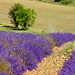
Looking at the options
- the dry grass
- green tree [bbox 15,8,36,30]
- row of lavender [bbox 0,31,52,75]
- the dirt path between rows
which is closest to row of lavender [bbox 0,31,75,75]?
row of lavender [bbox 0,31,52,75]

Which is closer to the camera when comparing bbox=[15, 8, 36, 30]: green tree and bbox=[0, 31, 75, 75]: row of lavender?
bbox=[0, 31, 75, 75]: row of lavender

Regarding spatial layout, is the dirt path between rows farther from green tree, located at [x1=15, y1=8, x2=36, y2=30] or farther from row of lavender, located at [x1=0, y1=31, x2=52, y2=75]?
green tree, located at [x1=15, y1=8, x2=36, y2=30]

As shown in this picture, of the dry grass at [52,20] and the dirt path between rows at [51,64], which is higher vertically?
the dirt path between rows at [51,64]

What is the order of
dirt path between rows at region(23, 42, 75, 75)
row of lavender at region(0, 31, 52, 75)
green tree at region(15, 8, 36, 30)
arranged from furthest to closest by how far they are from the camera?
green tree at region(15, 8, 36, 30)
dirt path between rows at region(23, 42, 75, 75)
row of lavender at region(0, 31, 52, 75)

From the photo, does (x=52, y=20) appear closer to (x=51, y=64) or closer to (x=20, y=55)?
(x=51, y=64)

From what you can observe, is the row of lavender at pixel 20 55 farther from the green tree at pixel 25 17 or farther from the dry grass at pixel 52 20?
the green tree at pixel 25 17

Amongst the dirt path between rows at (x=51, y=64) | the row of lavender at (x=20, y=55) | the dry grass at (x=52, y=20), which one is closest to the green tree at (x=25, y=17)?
the dry grass at (x=52, y=20)

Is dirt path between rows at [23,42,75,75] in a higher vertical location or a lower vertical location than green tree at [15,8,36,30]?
higher

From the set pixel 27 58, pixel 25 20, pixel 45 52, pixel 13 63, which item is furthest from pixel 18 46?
pixel 25 20

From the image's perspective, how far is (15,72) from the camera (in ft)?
12.8

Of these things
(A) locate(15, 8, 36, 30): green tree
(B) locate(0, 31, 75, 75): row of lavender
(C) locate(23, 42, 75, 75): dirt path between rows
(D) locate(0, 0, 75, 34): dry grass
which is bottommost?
(D) locate(0, 0, 75, 34): dry grass

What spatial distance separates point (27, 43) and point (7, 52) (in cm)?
117

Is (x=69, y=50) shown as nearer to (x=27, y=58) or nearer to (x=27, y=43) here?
(x=27, y=43)

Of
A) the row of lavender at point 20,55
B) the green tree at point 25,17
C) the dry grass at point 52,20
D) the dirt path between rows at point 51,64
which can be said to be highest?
the row of lavender at point 20,55
